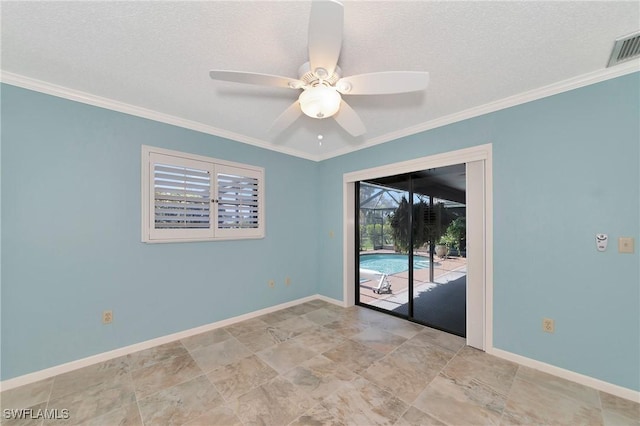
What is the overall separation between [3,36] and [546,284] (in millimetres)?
4621

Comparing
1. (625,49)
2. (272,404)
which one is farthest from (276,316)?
(625,49)

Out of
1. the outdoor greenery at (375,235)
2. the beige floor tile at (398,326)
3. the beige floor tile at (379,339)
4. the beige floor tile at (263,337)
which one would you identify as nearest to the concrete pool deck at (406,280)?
the outdoor greenery at (375,235)

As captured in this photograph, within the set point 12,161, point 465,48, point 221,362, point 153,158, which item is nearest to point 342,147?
point 465,48

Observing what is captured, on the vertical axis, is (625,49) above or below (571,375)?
above

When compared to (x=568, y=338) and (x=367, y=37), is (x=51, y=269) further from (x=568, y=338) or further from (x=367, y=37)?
(x=568, y=338)

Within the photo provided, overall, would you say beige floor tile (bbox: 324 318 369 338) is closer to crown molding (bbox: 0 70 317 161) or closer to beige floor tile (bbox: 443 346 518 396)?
beige floor tile (bbox: 443 346 518 396)

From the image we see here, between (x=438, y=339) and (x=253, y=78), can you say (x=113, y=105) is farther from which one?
(x=438, y=339)

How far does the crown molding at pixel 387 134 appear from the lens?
Result: 194cm

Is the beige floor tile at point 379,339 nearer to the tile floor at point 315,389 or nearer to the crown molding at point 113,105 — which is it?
the tile floor at point 315,389

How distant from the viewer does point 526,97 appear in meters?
2.25

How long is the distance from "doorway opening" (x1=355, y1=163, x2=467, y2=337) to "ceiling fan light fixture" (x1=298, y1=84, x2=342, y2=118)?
1960mm

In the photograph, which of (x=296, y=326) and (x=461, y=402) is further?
(x=296, y=326)

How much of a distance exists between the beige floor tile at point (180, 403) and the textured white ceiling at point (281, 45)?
2.59 m

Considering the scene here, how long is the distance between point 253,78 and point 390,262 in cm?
335
